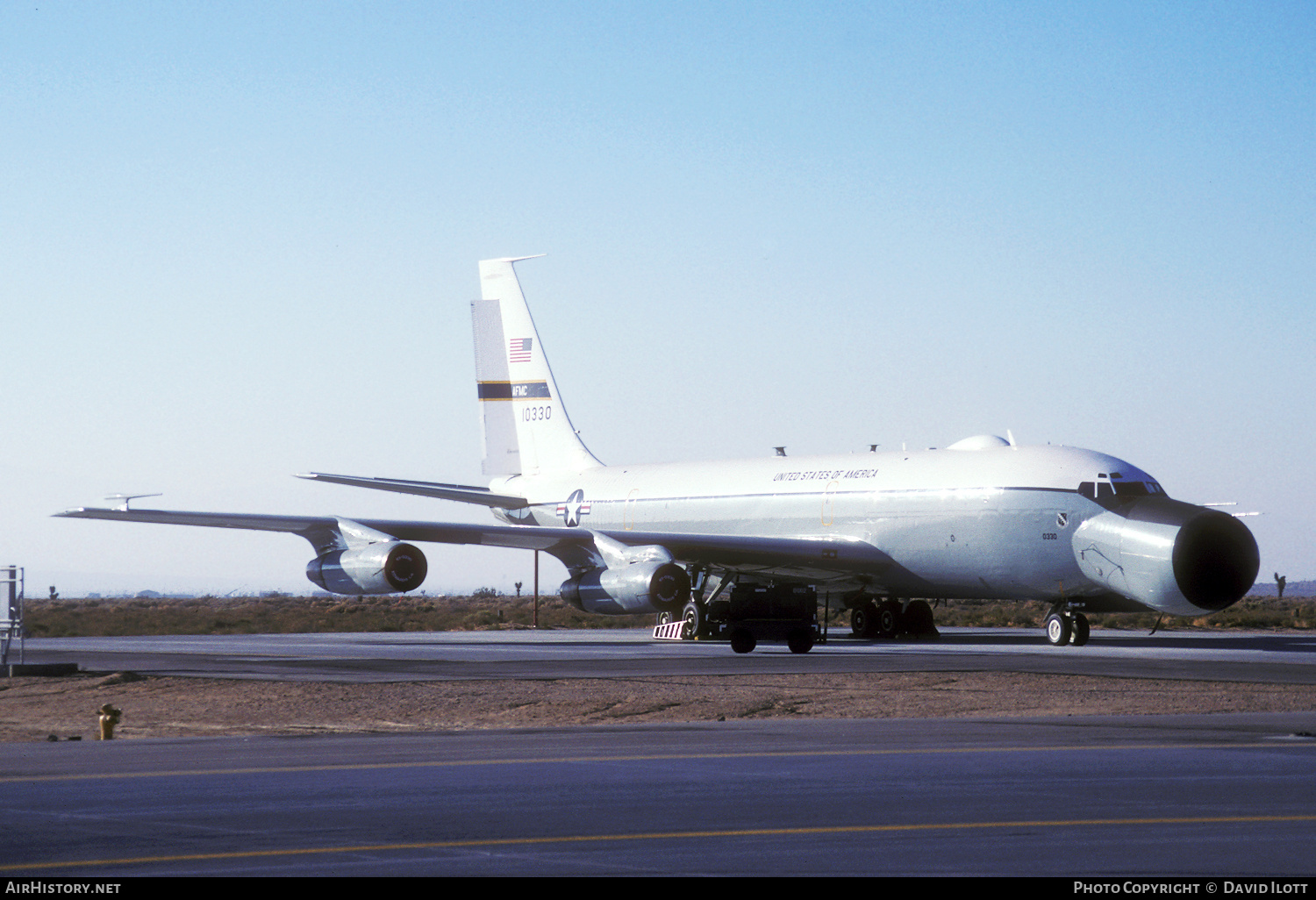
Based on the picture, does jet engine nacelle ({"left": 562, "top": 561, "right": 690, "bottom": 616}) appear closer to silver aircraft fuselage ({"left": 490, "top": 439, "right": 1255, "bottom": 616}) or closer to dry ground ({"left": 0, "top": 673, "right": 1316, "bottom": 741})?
silver aircraft fuselage ({"left": 490, "top": 439, "right": 1255, "bottom": 616})

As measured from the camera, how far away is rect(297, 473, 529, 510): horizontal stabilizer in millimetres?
43250

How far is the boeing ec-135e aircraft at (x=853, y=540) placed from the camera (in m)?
34.2

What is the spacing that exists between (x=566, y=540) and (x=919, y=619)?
32.7 ft

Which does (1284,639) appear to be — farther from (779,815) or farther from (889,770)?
(779,815)

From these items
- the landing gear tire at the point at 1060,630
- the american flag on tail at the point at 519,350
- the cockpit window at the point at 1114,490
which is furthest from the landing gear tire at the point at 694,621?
the american flag on tail at the point at 519,350

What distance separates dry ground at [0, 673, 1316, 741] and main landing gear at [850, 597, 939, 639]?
705 inches

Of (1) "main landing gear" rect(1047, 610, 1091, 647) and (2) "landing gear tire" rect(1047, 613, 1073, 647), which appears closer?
(1) "main landing gear" rect(1047, 610, 1091, 647)

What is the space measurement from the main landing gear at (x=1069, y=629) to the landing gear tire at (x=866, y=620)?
6.83 meters

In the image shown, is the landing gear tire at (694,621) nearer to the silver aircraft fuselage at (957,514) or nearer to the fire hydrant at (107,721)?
the silver aircraft fuselage at (957,514)

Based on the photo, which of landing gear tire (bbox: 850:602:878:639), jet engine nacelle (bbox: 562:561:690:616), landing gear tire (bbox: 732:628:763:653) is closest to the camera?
landing gear tire (bbox: 732:628:763:653)

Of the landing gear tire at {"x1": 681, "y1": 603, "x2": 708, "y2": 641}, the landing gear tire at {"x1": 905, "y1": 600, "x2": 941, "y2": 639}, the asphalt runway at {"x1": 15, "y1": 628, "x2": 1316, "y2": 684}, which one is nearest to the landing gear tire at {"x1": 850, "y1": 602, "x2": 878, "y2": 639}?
the landing gear tire at {"x1": 905, "y1": 600, "x2": 941, "y2": 639}

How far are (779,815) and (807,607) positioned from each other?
2340 centimetres

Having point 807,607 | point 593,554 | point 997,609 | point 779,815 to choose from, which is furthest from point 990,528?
point 997,609

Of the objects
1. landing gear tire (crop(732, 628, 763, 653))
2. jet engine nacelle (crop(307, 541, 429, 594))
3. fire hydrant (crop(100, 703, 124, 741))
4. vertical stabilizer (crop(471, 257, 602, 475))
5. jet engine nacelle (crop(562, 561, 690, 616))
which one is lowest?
fire hydrant (crop(100, 703, 124, 741))
